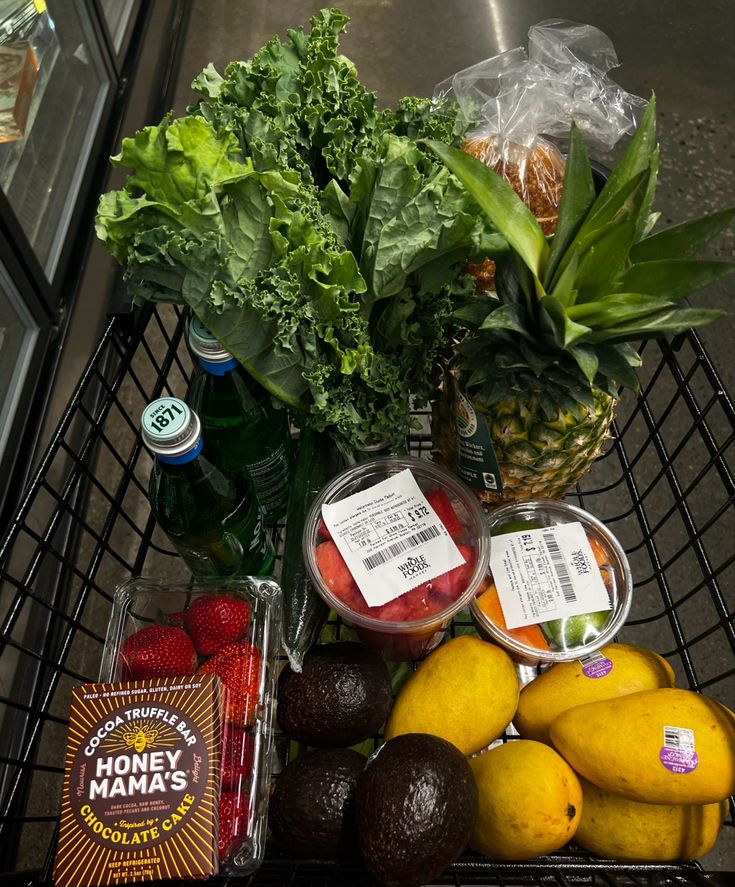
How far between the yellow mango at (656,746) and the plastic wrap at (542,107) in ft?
2.27

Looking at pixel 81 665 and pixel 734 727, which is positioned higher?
pixel 734 727

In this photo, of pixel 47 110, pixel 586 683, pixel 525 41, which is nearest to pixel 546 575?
pixel 586 683

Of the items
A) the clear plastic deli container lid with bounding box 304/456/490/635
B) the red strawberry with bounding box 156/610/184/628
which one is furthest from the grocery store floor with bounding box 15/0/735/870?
the red strawberry with bounding box 156/610/184/628

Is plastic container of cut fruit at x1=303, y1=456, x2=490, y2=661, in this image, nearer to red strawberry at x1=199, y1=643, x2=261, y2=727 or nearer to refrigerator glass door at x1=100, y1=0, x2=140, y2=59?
red strawberry at x1=199, y1=643, x2=261, y2=727

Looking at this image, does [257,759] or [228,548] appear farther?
[228,548]

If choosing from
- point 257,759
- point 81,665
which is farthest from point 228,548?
point 81,665

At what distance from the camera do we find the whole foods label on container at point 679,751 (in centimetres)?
68

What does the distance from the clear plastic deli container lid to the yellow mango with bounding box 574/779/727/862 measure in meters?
0.27

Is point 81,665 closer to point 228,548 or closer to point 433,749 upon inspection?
point 228,548

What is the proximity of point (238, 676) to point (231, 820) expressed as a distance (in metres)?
0.14

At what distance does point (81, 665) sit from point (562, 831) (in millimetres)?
1057

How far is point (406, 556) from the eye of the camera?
820 millimetres

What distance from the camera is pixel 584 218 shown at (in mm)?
713

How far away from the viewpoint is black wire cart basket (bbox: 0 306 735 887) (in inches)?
28.0
